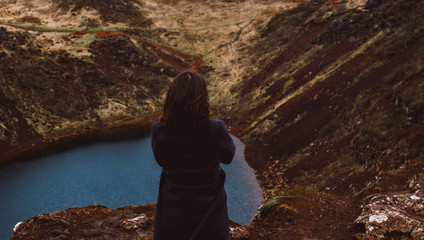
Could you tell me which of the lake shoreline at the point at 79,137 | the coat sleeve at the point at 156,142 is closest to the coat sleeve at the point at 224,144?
the coat sleeve at the point at 156,142

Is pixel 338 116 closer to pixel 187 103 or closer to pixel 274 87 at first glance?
pixel 274 87

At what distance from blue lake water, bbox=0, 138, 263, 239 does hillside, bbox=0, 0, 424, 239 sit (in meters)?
2.44

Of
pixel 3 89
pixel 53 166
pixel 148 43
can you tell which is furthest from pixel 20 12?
pixel 53 166

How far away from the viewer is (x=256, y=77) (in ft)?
182

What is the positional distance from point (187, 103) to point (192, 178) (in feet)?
3.18

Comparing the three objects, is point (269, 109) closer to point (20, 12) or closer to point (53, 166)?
point (53, 166)

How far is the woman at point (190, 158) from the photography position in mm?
3660

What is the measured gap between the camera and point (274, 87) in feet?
158

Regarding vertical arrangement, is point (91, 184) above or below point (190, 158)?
below

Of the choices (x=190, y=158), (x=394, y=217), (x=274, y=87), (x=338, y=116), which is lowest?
(x=274, y=87)

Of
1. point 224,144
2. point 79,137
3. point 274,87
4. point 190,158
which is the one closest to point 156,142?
point 190,158

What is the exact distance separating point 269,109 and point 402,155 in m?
26.1

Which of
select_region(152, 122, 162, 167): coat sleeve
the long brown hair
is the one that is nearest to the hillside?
select_region(152, 122, 162, 167): coat sleeve

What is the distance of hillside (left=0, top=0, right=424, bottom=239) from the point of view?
36.2 feet
